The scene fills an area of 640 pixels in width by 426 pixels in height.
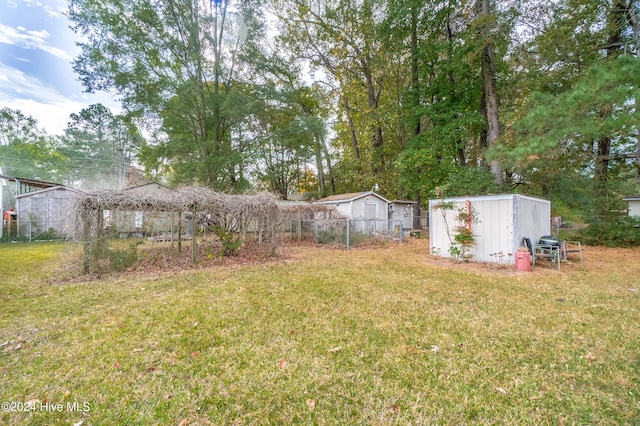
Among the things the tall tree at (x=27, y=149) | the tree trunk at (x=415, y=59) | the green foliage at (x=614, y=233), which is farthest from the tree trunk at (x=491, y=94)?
the tall tree at (x=27, y=149)

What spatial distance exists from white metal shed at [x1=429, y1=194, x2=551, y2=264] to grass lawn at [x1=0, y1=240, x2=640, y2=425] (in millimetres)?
2246

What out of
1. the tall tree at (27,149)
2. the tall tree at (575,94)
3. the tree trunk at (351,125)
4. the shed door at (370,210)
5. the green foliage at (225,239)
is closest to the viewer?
the tall tree at (575,94)

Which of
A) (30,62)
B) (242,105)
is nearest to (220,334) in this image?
(242,105)

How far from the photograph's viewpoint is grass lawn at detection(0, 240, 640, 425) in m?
2.04

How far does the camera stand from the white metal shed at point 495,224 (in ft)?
24.5

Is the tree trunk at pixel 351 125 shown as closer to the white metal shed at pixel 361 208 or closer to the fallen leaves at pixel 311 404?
the white metal shed at pixel 361 208

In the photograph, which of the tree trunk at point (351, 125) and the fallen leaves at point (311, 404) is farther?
the tree trunk at point (351, 125)

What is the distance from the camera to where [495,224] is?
7.80m

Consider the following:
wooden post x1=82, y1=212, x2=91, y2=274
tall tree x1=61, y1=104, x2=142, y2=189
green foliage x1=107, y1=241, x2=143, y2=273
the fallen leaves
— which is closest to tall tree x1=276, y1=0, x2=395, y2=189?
green foliage x1=107, y1=241, x2=143, y2=273

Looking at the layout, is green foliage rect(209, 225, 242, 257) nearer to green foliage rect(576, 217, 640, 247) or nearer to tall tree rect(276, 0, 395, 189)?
tall tree rect(276, 0, 395, 189)

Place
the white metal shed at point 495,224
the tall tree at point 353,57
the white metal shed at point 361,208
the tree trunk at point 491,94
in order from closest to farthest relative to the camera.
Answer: the white metal shed at point 495,224 → the tree trunk at point 491,94 → the white metal shed at point 361,208 → the tall tree at point 353,57

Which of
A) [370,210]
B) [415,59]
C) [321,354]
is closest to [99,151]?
[370,210]

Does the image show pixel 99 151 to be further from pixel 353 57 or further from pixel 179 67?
pixel 353 57

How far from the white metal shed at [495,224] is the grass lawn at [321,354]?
225cm
